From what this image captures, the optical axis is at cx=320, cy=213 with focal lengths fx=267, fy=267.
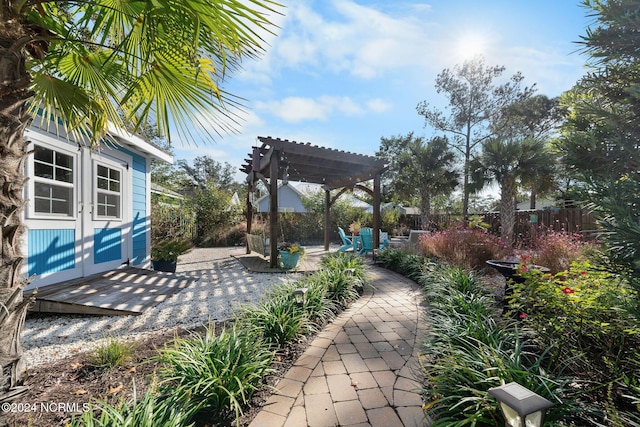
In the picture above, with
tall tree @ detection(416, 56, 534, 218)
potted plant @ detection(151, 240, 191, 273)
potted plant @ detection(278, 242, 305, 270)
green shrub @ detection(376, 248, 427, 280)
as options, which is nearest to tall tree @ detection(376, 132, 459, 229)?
tall tree @ detection(416, 56, 534, 218)

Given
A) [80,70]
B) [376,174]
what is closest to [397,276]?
[376,174]

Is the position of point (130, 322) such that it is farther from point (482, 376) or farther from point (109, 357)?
point (482, 376)

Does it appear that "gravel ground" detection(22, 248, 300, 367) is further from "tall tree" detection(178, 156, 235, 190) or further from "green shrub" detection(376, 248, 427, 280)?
"tall tree" detection(178, 156, 235, 190)

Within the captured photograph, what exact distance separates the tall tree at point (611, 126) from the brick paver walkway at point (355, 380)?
1.64m

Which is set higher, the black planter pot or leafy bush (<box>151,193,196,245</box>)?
leafy bush (<box>151,193,196,245</box>)

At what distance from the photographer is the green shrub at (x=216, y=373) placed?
1595 mm

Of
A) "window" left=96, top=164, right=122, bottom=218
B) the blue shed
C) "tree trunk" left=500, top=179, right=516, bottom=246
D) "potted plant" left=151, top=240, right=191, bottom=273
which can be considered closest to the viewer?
the blue shed

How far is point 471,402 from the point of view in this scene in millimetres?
1511

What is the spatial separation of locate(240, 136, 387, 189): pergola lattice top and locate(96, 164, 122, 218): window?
10.0 feet

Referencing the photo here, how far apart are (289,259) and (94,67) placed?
17.4 feet

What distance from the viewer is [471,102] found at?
1770cm

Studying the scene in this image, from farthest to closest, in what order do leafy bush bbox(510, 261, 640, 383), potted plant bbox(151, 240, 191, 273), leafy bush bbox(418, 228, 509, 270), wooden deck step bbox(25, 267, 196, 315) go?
potted plant bbox(151, 240, 191, 273) → leafy bush bbox(418, 228, 509, 270) → wooden deck step bbox(25, 267, 196, 315) → leafy bush bbox(510, 261, 640, 383)

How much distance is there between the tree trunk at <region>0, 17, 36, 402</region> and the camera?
46.9 inches

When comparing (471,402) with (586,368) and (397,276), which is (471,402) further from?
(397,276)
